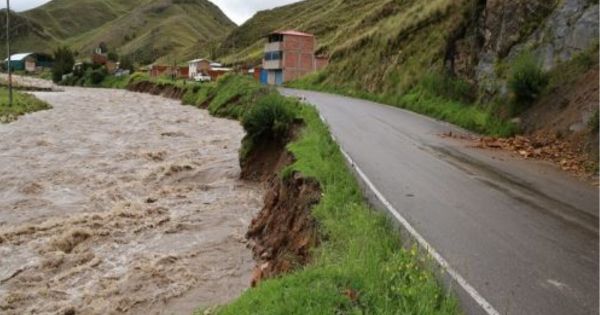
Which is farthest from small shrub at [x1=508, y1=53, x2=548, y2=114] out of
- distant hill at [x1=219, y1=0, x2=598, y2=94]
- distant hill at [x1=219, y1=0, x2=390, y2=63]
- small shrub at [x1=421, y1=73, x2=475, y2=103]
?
distant hill at [x1=219, y1=0, x2=390, y2=63]

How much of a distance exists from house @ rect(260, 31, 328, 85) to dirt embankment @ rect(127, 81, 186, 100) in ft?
49.6

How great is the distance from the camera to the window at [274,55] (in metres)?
75.9

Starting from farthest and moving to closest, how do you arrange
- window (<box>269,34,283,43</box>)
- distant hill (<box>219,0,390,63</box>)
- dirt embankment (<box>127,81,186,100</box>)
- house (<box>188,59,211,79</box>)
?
distant hill (<box>219,0,390,63</box>) → house (<box>188,59,211,79</box>) → window (<box>269,34,283,43</box>) → dirt embankment (<box>127,81,186,100</box>)

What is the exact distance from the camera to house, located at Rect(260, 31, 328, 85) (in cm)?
7519

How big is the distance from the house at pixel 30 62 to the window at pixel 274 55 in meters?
87.5

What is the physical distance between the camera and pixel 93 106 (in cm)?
4850

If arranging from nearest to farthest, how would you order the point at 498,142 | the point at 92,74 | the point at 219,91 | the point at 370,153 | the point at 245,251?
the point at 245,251, the point at 370,153, the point at 498,142, the point at 219,91, the point at 92,74

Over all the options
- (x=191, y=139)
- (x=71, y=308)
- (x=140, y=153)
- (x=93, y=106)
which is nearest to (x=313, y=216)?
(x=71, y=308)

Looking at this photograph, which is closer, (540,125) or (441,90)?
(540,125)

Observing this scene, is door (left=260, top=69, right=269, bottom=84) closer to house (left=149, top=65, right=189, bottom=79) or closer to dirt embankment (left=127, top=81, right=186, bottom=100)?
dirt embankment (left=127, top=81, right=186, bottom=100)

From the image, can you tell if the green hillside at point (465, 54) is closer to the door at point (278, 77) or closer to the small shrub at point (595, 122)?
the small shrub at point (595, 122)

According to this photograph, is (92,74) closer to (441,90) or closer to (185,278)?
(441,90)

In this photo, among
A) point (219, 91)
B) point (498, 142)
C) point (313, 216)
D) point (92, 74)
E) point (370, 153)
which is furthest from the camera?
point (92, 74)

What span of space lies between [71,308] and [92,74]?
310ft
